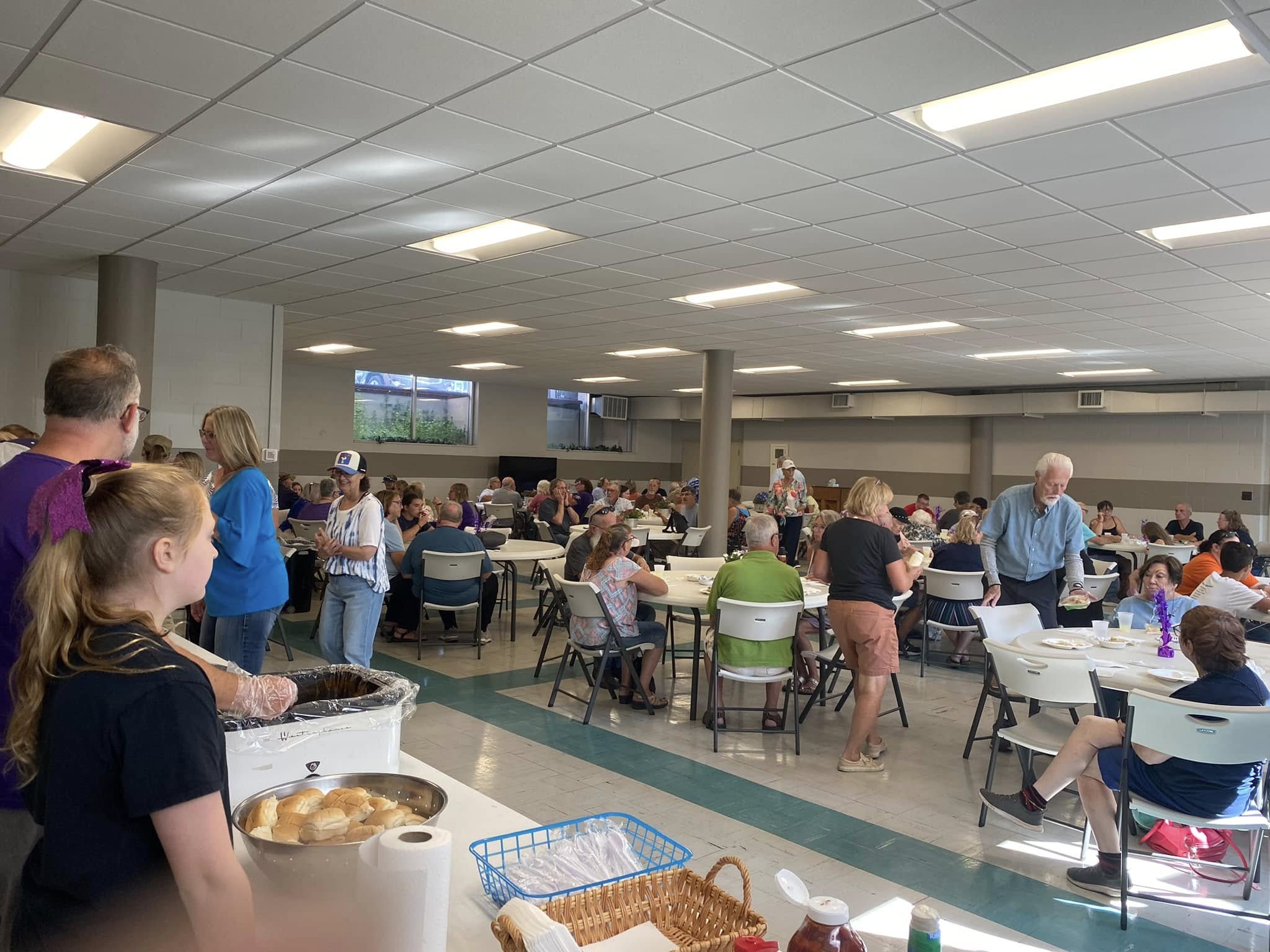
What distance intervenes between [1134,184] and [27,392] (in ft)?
27.8

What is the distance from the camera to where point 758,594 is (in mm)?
4816

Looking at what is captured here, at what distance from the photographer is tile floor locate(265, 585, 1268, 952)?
304 cm

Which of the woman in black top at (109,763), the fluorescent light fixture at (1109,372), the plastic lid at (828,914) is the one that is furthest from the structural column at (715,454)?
the woman in black top at (109,763)

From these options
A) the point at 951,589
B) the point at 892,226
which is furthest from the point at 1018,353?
the point at 892,226

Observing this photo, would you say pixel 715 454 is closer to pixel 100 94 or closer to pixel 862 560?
pixel 862 560

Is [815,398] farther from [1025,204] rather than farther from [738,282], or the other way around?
[1025,204]

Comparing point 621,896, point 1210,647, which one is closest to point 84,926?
point 621,896

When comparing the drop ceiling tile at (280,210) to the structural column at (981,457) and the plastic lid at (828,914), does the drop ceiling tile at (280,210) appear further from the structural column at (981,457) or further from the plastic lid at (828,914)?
the structural column at (981,457)

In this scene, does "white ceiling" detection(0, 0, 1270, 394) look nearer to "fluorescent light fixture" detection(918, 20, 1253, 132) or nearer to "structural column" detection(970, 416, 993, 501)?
"fluorescent light fixture" detection(918, 20, 1253, 132)

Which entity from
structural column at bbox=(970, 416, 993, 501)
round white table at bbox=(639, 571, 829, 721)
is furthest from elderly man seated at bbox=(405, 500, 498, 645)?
structural column at bbox=(970, 416, 993, 501)

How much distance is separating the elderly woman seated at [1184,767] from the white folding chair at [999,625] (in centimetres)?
106

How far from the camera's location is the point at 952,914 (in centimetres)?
304

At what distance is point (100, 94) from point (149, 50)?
2.07 ft

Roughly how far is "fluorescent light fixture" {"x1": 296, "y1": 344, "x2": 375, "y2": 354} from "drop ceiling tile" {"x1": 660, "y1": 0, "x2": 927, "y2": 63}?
9.88 meters
